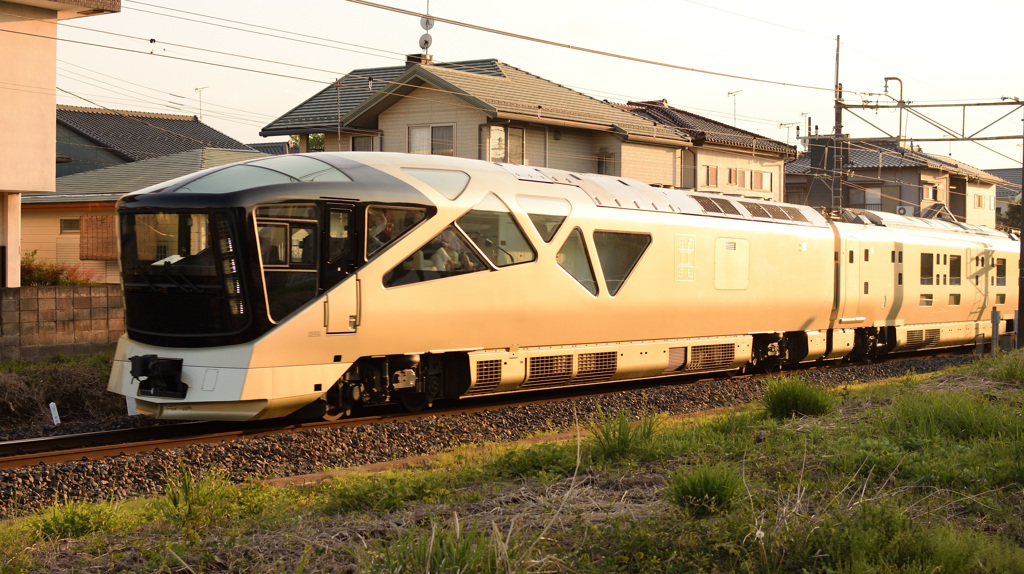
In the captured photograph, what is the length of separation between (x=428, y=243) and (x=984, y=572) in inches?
279

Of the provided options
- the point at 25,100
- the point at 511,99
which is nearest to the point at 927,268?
the point at 511,99

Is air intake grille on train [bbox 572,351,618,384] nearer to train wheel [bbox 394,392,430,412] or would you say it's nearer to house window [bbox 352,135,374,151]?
train wheel [bbox 394,392,430,412]

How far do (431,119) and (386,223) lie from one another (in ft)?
64.0

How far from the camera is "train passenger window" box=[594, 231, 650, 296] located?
1309 centimetres

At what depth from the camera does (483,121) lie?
2839cm

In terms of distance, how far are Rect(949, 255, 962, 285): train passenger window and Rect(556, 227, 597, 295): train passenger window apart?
41.0 ft

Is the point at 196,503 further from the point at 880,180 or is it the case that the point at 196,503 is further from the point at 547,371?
the point at 880,180

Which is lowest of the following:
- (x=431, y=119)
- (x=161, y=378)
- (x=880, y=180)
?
(x=161, y=378)

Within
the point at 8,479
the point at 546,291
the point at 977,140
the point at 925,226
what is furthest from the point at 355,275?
the point at 977,140

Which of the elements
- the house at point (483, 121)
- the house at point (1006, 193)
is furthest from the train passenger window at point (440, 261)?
the house at point (1006, 193)

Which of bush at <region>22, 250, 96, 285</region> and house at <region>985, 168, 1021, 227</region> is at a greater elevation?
house at <region>985, 168, 1021, 227</region>

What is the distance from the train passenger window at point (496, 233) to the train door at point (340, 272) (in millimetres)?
1469

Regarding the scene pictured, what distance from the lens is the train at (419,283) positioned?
32.1ft

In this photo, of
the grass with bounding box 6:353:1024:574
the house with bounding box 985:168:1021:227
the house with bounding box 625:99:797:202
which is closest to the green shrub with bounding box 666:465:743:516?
the grass with bounding box 6:353:1024:574
